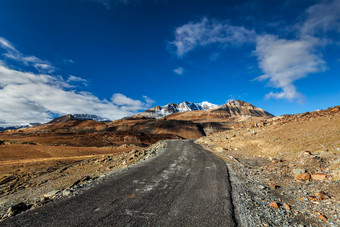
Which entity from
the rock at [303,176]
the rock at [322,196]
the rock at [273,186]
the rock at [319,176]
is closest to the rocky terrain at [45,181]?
the rock at [273,186]

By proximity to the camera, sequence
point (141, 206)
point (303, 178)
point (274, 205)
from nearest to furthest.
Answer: point (141, 206) → point (274, 205) → point (303, 178)

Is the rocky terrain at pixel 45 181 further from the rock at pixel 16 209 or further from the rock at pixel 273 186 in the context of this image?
the rock at pixel 273 186

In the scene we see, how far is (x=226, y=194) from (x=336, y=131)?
47.9ft

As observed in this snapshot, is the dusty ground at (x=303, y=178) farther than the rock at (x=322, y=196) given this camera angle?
No

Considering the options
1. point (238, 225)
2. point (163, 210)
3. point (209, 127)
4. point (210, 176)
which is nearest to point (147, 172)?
point (210, 176)

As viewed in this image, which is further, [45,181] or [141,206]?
[45,181]

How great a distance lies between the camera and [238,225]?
486 centimetres

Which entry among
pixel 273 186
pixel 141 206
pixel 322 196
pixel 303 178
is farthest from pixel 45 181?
pixel 303 178

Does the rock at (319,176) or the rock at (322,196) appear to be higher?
the rock at (319,176)

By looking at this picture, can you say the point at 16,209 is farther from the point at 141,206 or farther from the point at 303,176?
the point at 303,176

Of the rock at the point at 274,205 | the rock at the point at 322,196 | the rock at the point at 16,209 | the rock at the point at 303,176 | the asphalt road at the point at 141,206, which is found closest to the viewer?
the asphalt road at the point at 141,206

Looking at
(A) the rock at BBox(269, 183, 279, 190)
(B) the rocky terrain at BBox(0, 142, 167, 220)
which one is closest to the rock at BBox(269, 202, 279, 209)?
(A) the rock at BBox(269, 183, 279, 190)

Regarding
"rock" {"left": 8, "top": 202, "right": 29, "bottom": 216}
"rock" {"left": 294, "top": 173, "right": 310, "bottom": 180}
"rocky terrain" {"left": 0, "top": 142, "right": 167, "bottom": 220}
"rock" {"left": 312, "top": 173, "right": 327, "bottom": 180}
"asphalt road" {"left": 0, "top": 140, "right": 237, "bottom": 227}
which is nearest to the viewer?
"asphalt road" {"left": 0, "top": 140, "right": 237, "bottom": 227}

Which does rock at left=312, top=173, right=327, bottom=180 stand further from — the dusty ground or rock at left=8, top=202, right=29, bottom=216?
rock at left=8, top=202, right=29, bottom=216
